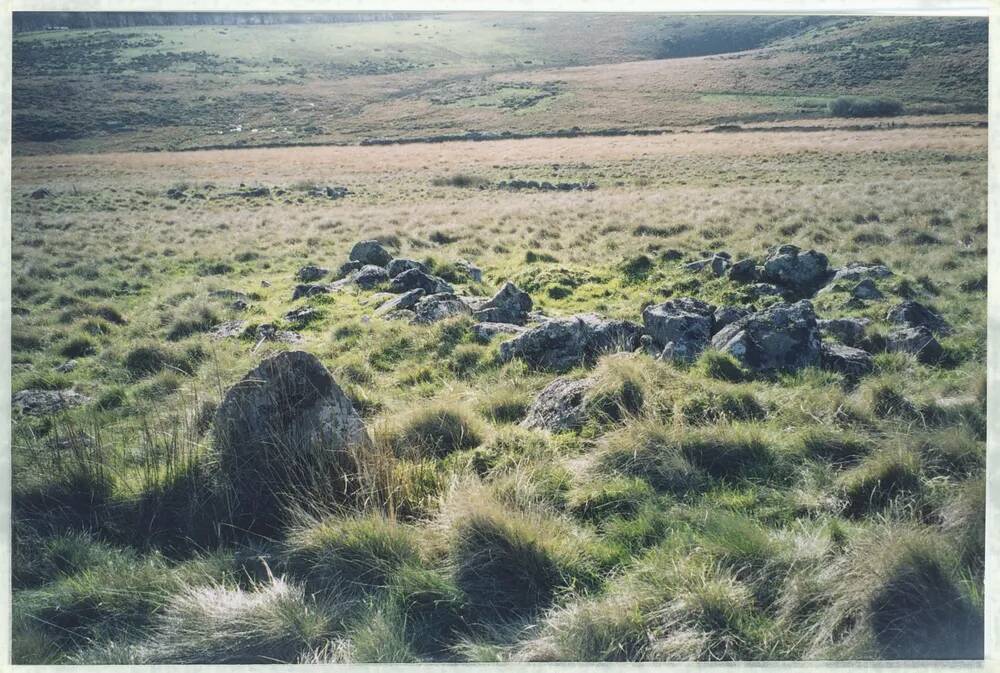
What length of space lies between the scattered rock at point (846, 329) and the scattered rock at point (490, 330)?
397cm

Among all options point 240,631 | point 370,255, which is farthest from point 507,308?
point 240,631

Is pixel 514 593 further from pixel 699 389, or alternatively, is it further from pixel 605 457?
pixel 699 389

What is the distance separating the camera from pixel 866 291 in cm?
1003

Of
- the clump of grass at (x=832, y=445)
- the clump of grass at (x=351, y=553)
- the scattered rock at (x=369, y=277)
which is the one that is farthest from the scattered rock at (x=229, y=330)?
the clump of grass at (x=832, y=445)

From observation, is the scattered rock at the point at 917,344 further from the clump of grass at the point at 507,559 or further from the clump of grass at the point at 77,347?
the clump of grass at the point at 77,347

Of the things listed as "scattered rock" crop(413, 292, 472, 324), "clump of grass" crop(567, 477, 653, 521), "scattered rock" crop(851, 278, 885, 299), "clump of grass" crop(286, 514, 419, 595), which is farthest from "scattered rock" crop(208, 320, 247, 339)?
"scattered rock" crop(851, 278, 885, 299)

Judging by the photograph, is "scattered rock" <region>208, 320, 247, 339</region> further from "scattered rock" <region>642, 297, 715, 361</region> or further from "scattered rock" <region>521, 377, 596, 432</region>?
"scattered rock" <region>642, 297, 715, 361</region>

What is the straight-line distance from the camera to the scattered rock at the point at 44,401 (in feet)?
23.0

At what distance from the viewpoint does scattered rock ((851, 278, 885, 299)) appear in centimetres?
1000

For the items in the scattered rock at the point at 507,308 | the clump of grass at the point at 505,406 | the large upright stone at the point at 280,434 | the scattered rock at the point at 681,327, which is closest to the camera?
the large upright stone at the point at 280,434

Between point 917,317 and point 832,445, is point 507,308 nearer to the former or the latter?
point 917,317

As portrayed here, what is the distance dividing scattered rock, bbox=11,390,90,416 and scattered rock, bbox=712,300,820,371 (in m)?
7.25

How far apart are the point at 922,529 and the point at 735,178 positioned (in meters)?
26.5

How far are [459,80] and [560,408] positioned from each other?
149ft
